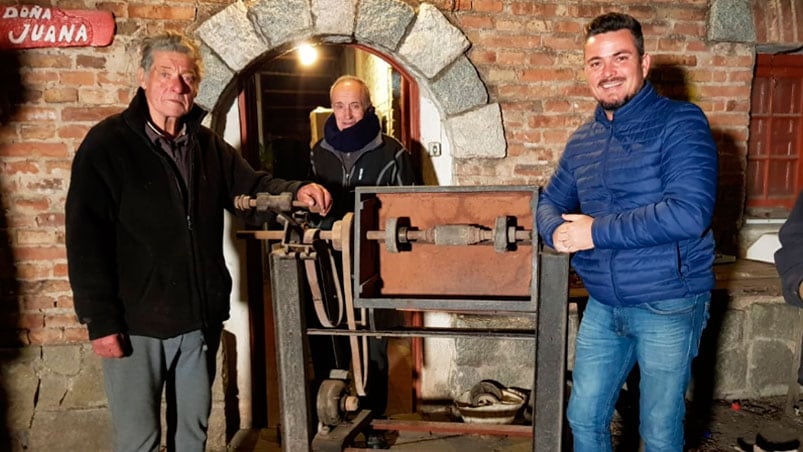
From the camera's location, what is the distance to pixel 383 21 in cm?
320

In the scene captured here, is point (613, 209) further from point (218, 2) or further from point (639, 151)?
point (218, 2)

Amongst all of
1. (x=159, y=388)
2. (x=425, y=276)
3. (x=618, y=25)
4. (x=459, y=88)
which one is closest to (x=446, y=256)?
(x=425, y=276)

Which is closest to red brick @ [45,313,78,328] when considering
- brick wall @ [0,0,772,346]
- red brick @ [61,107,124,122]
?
brick wall @ [0,0,772,346]

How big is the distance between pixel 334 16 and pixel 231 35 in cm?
57

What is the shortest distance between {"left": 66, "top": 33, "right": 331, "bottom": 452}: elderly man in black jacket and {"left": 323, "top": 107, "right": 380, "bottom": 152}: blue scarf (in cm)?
81

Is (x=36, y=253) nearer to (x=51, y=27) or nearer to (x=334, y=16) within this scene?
(x=51, y=27)

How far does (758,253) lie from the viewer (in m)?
4.01

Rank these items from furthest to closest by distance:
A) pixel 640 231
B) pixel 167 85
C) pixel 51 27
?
1. pixel 51 27
2. pixel 167 85
3. pixel 640 231

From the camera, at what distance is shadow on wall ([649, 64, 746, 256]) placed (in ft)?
11.7

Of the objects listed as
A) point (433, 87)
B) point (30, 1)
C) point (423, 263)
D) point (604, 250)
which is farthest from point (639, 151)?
point (30, 1)

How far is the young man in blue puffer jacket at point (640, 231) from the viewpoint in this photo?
75.0 inches

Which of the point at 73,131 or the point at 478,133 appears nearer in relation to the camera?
the point at 73,131

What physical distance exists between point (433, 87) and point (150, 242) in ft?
6.06

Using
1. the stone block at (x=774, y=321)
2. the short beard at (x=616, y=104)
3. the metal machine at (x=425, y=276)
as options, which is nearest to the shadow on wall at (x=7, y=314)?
the metal machine at (x=425, y=276)
